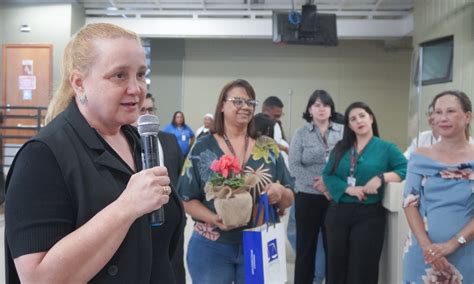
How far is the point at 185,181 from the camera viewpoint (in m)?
2.18

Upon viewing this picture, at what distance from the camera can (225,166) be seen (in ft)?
6.42

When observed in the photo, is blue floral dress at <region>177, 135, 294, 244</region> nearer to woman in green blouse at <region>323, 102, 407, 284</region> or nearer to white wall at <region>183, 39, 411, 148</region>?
woman in green blouse at <region>323, 102, 407, 284</region>

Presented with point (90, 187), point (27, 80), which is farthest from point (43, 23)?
point (90, 187)

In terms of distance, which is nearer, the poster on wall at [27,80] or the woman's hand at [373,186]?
the woman's hand at [373,186]

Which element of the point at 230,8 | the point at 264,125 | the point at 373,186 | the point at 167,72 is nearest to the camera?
the point at 373,186

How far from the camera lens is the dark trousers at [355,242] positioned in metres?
2.82

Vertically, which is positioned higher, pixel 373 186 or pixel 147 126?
pixel 147 126

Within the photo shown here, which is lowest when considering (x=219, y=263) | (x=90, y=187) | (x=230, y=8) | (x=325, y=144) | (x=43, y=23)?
(x=219, y=263)

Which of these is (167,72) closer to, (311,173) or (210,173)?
(311,173)

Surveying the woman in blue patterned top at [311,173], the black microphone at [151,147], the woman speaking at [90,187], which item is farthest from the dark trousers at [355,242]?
the black microphone at [151,147]

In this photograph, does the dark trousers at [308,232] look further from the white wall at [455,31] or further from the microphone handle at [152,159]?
the microphone handle at [152,159]

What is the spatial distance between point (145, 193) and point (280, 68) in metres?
8.93

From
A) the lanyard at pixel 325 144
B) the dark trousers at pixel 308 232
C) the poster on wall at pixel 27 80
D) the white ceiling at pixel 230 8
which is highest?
the white ceiling at pixel 230 8

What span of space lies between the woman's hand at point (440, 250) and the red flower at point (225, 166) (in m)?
1.07
